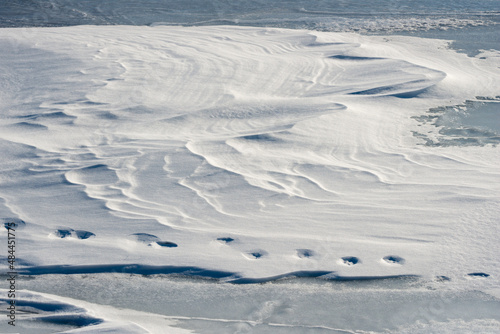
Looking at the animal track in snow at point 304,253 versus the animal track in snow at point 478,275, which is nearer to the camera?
the animal track in snow at point 478,275

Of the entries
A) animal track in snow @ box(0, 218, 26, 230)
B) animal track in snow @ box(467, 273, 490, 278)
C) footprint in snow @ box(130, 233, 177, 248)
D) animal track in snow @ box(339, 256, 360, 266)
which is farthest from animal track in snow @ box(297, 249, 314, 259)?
animal track in snow @ box(0, 218, 26, 230)

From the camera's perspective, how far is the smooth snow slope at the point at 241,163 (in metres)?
2.56

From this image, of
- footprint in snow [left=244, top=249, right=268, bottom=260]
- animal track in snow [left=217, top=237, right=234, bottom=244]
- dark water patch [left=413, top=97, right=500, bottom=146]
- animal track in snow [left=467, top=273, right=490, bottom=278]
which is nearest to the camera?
animal track in snow [left=467, top=273, right=490, bottom=278]

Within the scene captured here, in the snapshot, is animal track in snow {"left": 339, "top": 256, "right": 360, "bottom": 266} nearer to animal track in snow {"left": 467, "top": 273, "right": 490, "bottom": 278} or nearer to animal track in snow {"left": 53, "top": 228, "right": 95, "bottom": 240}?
animal track in snow {"left": 467, "top": 273, "right": 490, "bottom": 278}

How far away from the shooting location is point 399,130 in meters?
3.87

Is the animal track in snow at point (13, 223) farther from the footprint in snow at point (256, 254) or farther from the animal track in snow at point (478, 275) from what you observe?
the animal track in snow at point (478, 275)

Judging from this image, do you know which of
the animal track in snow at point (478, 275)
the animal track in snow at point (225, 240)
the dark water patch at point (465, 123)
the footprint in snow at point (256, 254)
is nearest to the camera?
the animal track in snow at point (478, 275)

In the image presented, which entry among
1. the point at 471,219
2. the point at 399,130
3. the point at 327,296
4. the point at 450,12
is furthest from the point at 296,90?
the point at 450,12

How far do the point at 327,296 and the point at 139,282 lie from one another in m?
0.78

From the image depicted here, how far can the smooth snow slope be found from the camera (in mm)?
2562

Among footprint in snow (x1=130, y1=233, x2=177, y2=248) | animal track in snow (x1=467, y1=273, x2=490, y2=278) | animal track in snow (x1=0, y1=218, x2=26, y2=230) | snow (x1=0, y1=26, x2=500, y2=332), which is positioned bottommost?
animal track in snow (x1=0, y1=218, x2=26, y2=230)

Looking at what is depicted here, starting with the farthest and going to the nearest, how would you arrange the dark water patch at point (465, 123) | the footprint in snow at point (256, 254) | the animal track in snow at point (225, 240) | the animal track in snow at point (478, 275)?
the dark water patch at point (465, 123), the animal track in snow at point (225, 240), the footprint in snow at point (256, 254), the animal track in snow at point (478, 275)

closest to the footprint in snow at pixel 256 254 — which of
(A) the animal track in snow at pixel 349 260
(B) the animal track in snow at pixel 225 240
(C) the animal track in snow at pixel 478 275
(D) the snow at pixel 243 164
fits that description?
(D) the snow at pixel 243 164

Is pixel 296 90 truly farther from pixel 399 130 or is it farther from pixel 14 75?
pixel 14 75
